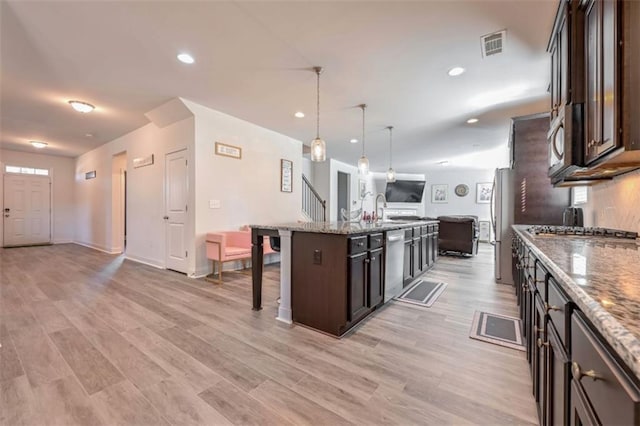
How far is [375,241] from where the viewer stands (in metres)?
2.70

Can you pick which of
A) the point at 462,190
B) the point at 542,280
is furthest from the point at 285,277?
the point at 462,190

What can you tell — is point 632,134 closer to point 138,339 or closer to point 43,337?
point 138,339

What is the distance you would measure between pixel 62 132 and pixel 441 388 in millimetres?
8033

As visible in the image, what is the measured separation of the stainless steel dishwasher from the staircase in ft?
13.7

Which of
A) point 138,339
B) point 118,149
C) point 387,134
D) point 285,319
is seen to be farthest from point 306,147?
point 138,339

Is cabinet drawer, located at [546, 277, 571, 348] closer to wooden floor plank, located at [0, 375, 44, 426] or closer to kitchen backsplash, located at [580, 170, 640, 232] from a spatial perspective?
kitchen backsplash, located at [580, 170, 640, 232]

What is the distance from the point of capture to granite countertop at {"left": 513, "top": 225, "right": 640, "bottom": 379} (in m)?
0.46

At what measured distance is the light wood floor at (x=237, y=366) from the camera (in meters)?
1.47

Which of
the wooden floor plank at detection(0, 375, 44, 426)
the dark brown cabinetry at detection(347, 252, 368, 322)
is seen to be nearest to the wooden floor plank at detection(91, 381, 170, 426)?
the wooden floor plank at detection(0, 375, 44, 426)

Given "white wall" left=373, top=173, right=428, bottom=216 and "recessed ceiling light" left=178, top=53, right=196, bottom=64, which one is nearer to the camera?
"recessed ceiling light" left=178, top=53, right=196, bottom=64

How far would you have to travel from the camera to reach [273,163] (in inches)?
220

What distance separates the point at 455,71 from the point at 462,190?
7.89m

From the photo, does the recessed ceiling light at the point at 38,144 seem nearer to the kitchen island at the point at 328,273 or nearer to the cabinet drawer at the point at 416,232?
the kitchen island at the point at 328,273

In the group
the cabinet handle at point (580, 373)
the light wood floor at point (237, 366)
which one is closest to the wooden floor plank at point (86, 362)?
the light wood floor at point (237, 366)
